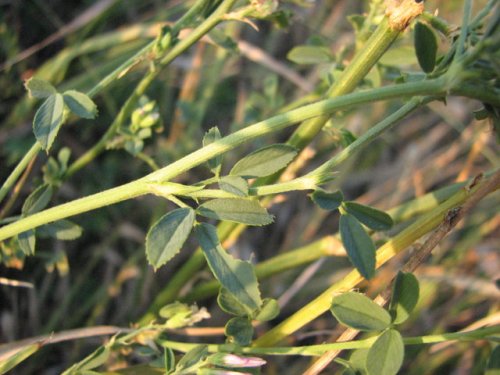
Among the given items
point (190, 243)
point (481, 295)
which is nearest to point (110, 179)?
point (190, 243)

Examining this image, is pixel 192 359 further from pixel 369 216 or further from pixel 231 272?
pixel 369 216

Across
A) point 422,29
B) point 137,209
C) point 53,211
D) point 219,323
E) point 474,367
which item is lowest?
point 474,367

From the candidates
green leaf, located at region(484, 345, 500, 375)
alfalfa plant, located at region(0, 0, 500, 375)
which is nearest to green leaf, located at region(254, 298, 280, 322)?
alfalfa plant, located at region(0, 0, 500, 375)

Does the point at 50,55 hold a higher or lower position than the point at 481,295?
higher

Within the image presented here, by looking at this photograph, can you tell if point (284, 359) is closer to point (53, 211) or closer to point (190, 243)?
point (190, 243)

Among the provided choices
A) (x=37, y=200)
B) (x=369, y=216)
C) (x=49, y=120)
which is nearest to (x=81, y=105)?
(x=49, y=120)

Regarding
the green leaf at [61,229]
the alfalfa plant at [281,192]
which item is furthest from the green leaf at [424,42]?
the green leaf at [61,229]
